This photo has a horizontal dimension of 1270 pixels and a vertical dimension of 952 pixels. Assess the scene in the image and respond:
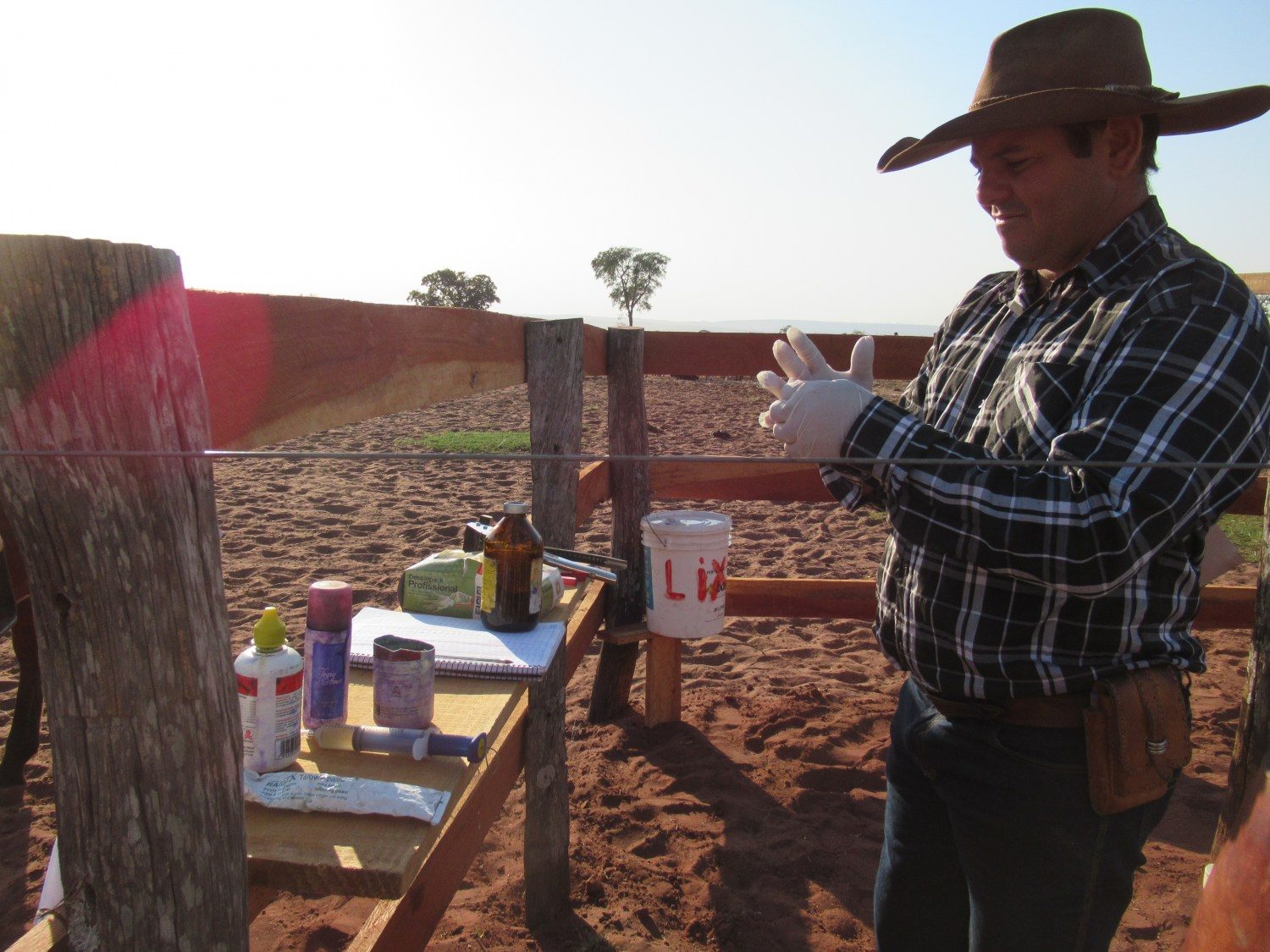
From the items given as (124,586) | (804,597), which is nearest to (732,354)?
(804,597)

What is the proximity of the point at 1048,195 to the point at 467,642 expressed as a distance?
4.63ft

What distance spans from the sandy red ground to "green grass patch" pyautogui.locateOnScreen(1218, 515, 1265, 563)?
0.44 metres

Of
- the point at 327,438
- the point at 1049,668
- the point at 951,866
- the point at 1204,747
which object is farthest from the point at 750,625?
the point at 327,438

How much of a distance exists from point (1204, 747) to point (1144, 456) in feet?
8.88

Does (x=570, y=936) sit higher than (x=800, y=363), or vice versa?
(x=800, y=363)

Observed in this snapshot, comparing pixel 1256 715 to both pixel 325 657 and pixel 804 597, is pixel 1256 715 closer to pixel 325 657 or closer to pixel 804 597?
pixel 804 597

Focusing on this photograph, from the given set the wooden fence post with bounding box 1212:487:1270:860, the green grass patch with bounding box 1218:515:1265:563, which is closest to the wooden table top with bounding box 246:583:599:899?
the wooden fence post with bounding box 1212:487:1270:860

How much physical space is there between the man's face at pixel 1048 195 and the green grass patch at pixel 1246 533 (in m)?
4.67

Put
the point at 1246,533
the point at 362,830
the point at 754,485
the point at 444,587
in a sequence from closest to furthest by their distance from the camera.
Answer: the point at 362,830
the point at 444,587
the point at 754,485
the point at 1246,533

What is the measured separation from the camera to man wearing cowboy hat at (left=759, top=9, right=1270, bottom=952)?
46.3 inches

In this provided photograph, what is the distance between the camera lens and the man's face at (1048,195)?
4.63 feet

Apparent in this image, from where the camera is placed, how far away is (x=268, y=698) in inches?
55.1

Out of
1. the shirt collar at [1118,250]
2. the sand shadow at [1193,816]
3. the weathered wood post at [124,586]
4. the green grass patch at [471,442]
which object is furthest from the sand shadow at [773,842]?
the green grass patch at [471,442]

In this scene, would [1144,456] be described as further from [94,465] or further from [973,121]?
[94,465]
